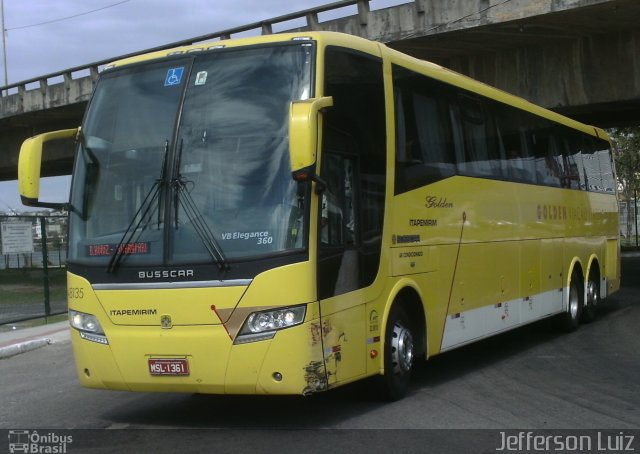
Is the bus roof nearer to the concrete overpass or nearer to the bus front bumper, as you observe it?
the bus front bumper

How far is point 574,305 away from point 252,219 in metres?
9.26

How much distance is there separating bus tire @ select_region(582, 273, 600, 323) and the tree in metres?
30.0

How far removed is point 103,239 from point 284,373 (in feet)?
6.84

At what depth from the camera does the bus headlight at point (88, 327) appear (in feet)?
22.9

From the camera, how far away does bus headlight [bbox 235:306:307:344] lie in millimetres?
6469

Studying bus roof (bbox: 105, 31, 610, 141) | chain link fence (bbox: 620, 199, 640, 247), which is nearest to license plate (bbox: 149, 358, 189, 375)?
bus roof (bbox: 105, 31, 610, 141)

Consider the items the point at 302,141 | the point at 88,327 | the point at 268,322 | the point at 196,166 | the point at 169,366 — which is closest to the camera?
the point at 302,141

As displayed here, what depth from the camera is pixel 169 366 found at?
6680 millimetres

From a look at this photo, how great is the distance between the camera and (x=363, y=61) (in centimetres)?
763

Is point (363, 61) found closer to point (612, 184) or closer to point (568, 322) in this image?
point (568, 322)

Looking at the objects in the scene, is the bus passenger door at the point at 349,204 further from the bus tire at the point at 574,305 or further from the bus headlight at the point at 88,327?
the bus tire at the point at 574,305

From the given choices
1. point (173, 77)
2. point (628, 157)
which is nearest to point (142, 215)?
point (173, 77)

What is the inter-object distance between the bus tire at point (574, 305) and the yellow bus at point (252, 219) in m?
5.81

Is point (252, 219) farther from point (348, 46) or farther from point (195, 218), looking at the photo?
point (348, 46)
